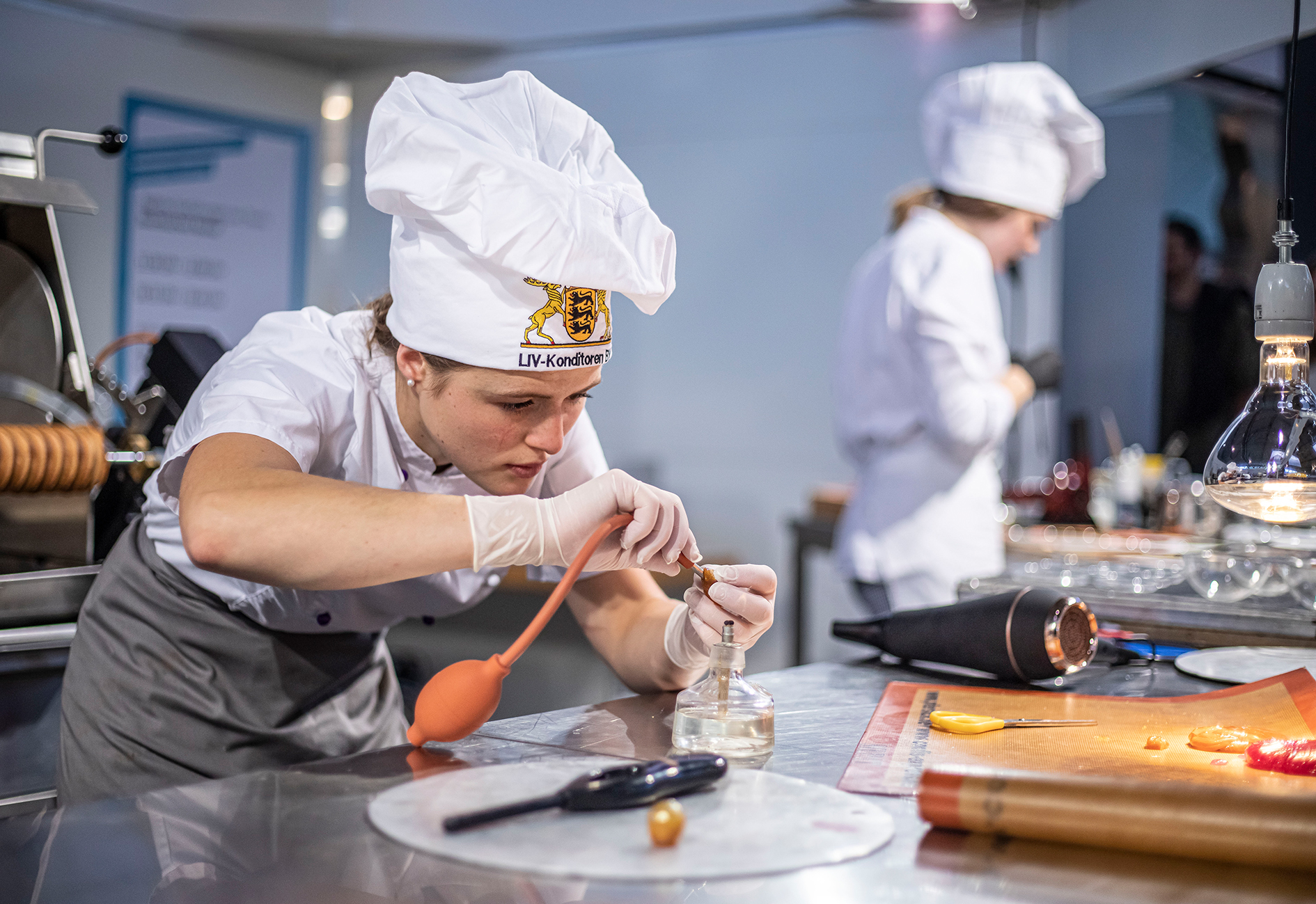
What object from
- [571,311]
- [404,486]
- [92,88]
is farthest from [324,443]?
[92,88]

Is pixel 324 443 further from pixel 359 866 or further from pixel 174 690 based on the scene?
pixel 359 866

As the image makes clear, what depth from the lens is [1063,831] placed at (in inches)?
27.7

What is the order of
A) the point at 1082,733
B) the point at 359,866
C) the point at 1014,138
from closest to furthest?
the point at 359,866, the point at 1082,733, the point at 1014,138

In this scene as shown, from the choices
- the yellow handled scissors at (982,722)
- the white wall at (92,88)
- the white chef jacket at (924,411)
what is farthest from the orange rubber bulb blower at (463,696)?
the white wall at (92,88)

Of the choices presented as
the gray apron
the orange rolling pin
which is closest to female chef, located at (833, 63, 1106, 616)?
the gray apron

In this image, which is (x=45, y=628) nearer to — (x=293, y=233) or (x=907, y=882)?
(x=907, y=882)

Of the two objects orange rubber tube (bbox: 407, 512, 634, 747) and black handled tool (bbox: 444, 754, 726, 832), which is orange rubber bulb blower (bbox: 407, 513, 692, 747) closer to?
orange rubber tube (bbox: 407, 512, 634, 747)

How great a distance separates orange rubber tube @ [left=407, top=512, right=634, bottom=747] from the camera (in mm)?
895

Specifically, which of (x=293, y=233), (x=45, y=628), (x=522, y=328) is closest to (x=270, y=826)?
(x=522, y=328)

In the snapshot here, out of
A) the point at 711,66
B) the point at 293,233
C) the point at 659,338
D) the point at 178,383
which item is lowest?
the point at 178,383

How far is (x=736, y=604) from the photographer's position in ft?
3.50

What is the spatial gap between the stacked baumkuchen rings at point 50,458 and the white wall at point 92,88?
9.57 ft

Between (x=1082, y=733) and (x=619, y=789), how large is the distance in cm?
48

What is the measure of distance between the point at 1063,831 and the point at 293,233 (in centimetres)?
472
